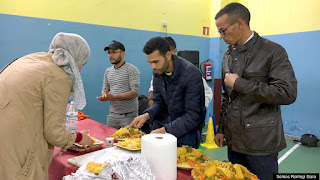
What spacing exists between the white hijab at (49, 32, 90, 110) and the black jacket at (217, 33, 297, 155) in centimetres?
105

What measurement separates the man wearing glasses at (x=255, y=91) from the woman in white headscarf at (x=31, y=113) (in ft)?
3.66

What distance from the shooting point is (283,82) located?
1.52 meters

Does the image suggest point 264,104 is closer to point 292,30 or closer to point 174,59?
point 174,59

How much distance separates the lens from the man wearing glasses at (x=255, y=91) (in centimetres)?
154

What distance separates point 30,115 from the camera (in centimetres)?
135

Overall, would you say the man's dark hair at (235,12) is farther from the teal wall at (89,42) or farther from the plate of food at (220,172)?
the teal wall at (89,42)

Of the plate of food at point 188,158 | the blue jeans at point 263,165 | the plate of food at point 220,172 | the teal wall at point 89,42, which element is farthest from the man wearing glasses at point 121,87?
the plate of food at point 220,172

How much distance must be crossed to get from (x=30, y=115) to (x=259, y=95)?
1390 mm

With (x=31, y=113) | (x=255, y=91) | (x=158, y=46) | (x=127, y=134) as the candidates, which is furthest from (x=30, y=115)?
(x=255, y=91)

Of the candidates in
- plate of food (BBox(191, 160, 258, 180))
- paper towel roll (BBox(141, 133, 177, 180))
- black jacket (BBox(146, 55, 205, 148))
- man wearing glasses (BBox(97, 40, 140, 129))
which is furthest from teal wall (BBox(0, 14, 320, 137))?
plate of food (BBox(191, 160, 258, 180))

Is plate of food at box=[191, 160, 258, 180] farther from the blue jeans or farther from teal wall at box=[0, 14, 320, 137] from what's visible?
teal wall at box=[0, 14, 320, 137]

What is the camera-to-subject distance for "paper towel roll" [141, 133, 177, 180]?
122 centimetres

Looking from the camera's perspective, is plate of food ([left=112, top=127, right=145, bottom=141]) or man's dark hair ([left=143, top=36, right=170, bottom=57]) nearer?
man's dark hair ([left=143, top=36, right=170, bottom=57])

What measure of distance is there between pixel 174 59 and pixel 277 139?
1001 millimetres
